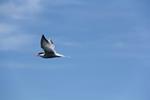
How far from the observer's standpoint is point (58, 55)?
166 feet

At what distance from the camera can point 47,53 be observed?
171 feet

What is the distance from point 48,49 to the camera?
170ft

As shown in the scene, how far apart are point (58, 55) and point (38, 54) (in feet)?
9.59

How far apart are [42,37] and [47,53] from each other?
7.26ft

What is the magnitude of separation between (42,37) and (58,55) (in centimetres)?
180

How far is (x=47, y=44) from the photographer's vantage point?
51.2 meters

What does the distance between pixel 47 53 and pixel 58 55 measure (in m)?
1.74

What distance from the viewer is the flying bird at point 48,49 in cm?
5081

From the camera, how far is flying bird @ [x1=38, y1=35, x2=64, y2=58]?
50.8m
